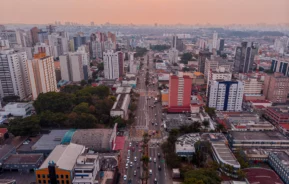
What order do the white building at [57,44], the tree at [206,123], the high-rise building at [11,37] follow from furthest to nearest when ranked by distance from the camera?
1. the high-rise building at [11,37]
2. the white building at [57,44]
3. the tree at [206,123]

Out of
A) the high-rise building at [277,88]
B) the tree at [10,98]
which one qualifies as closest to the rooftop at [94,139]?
the tree at [10,98]

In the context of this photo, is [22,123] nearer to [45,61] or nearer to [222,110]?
[45,61]

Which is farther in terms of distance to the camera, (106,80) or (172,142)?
(106,80)

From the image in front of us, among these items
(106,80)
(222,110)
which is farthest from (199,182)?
(106,80)

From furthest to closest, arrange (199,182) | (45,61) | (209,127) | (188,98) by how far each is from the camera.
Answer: (45,61) → (188,98) → (209,127) → (199,182)

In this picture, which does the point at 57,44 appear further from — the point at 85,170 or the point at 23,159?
the point at 85,170

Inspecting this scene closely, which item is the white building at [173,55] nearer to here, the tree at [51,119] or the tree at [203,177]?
the tree at [51,119]

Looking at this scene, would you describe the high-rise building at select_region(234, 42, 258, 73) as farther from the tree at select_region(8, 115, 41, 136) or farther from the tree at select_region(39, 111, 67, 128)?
the tree at select_region(8, 115, 41, 136)
